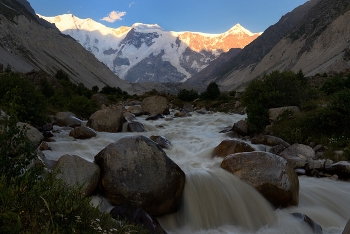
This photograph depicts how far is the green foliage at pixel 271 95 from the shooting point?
2000 centimetres

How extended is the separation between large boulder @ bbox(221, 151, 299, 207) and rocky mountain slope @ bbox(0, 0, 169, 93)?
7240 centimetres

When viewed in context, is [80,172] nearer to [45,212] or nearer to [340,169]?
[45,212]

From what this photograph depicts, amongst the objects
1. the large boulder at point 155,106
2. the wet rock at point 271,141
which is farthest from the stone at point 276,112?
the large boulder at point 155,106

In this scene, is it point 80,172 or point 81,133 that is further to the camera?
point 81,133

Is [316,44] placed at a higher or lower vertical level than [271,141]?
higher

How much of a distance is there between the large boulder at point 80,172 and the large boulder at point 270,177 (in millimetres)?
4794

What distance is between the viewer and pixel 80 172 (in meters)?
8.33

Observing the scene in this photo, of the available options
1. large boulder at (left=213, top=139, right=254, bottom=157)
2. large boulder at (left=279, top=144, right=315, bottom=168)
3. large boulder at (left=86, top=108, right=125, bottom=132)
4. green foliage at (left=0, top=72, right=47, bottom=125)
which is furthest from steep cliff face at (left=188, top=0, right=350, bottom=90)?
green foliage at (left=0, top=72, right=47, bottom=125)

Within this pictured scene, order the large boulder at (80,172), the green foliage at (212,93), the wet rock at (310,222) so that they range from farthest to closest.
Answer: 1. the green foliage at (212,93)
2. the wet rock at (310,222)
3. the large boulder at (80,172)

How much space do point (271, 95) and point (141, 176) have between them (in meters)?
15.8

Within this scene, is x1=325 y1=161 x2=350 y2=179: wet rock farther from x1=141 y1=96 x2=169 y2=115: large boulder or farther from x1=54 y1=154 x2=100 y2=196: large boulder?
x1=141 y1=96 x2=169 y2=115: large boulder

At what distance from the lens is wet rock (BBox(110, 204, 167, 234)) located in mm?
6991

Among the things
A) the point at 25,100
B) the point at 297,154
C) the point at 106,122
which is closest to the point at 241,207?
the point at 297,154

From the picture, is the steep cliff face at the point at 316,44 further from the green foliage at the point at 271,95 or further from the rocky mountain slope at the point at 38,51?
the rocky mountain slope at the point at 38,51
